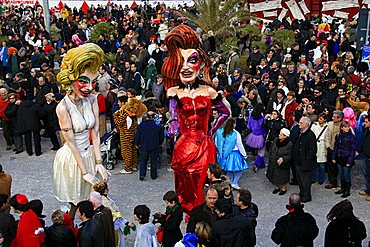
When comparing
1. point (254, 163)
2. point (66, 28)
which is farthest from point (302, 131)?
point (66, 28)

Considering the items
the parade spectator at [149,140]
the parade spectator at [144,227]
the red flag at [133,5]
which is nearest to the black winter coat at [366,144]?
the parade spectator at [149,140]

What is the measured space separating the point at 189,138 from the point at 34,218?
284 cm

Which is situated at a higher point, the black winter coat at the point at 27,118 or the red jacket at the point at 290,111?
the red jacket at the point at 290,111

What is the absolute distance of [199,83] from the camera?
26.3ft

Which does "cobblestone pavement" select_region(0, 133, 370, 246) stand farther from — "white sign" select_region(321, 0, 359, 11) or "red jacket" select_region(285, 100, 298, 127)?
"white sign" select_region(321, 0, 359, 11)

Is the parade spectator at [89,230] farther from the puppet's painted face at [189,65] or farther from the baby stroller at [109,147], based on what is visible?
the baby stroller at [109,147]

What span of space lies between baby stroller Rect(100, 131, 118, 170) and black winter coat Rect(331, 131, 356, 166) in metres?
4.31

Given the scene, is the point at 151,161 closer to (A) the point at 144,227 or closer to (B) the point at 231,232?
(A) the point at 144,227

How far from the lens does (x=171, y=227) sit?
627 centimetres

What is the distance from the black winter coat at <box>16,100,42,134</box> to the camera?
36.7 ft

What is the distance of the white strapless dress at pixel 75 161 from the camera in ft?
22.6

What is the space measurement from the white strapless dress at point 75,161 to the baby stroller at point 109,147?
344 centimetres

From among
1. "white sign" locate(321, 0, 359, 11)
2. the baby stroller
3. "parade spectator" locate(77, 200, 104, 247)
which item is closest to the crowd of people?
"parade spectator" locate(77, 200, 104, 247)

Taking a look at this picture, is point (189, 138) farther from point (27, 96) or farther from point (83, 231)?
point (27, 96)
